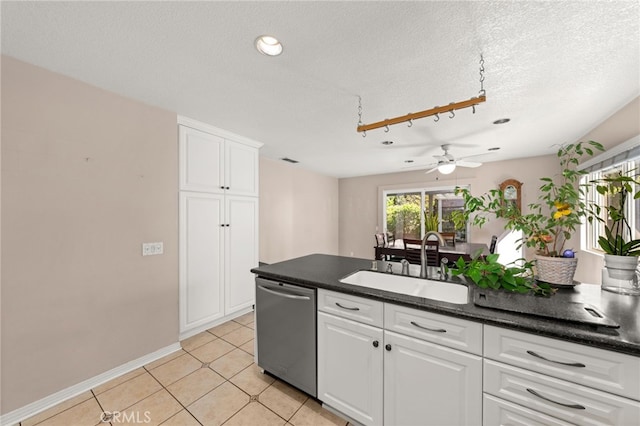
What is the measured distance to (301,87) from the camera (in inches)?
73.4

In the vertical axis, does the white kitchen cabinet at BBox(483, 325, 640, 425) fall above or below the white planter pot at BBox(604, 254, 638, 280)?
below

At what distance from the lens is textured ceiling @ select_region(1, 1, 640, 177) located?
46.4 inches

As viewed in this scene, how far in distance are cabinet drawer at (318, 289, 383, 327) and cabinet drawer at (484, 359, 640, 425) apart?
531 mm

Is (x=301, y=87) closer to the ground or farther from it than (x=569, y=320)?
farther from it

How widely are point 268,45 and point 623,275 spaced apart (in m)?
2.38

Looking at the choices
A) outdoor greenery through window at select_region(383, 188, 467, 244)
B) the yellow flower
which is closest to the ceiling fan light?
outdoor greenery through window at select_region(383, 188, 467, 244)

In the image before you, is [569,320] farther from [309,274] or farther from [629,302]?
[309,274]

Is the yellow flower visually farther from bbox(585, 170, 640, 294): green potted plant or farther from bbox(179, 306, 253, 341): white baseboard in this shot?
bbox(179, 306, 253, 341): white baseboard

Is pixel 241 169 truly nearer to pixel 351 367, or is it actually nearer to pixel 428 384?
pixel 351 367

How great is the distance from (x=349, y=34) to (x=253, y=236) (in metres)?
2.56

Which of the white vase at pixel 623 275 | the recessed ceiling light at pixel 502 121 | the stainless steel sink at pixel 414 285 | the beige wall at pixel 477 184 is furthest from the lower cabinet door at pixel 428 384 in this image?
the beige wall at pixel 477 184

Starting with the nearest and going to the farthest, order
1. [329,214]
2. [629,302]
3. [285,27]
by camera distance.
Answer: [629,302] → [285,27] → [329,214]

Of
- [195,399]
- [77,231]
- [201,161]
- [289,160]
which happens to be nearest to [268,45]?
[201,161]

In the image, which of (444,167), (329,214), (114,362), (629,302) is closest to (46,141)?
(114,362)
